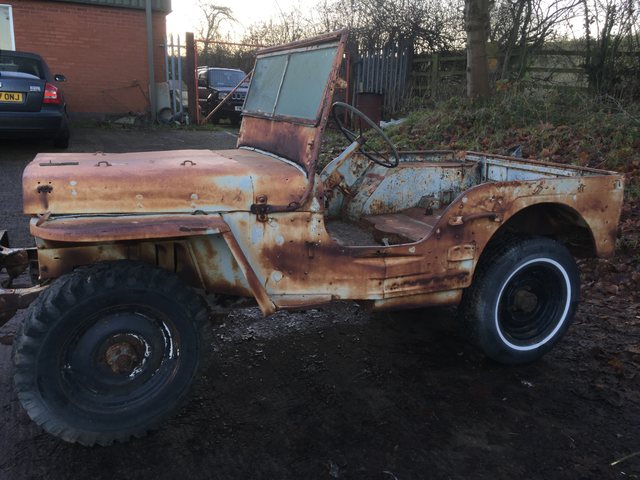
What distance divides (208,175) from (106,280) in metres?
0.70

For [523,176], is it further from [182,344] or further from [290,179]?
[182,344]

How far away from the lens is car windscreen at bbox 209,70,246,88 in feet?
51.9

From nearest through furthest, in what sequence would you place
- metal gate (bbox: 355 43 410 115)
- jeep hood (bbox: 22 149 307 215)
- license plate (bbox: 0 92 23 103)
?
jeep hood (bbox: 22 149 307 215) < license plate (bbox: 0 92 23 103) < metal gate (bbox: 355 43 410 115)

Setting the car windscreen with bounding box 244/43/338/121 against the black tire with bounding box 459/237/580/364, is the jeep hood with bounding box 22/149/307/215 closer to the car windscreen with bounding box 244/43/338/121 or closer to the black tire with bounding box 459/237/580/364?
the car windscreen with bounding box 244/43/338/121

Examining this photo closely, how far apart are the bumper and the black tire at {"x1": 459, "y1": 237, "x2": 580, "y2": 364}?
24.9 feet

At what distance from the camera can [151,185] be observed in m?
2.67

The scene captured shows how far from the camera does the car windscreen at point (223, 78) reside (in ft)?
51.9

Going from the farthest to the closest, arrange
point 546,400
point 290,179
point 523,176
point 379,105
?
point 379,105 → point 523,176 → point 546,400 → point 290,179

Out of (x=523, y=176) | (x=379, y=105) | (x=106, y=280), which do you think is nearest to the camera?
(x=106, y=280)

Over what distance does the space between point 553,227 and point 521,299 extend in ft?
1.95

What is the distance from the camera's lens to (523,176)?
427cm

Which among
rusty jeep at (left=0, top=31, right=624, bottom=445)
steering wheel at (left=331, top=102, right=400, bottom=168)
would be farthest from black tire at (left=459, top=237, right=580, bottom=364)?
steering wheel at (left=331, top=102, right=400, bottom=168)

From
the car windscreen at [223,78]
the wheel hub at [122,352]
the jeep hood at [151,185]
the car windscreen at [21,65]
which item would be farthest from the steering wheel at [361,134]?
the car windscreen at [223,78]

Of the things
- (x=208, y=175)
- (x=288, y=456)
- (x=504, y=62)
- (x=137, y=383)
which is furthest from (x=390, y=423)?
(x=504, y=62)
